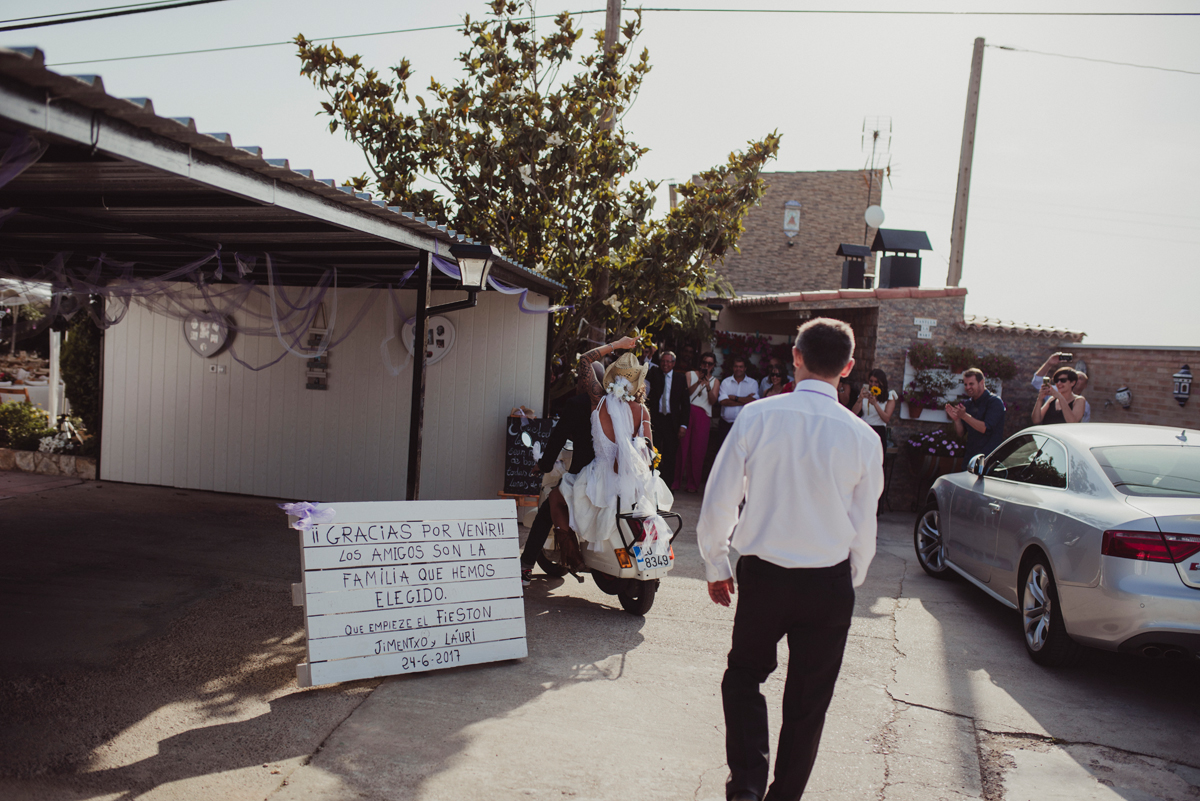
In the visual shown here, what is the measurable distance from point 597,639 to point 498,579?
832 millimetres

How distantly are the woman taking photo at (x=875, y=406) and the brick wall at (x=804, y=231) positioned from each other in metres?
15.2

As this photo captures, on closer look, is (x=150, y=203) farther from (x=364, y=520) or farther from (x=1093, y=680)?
(x=1093, y=680)

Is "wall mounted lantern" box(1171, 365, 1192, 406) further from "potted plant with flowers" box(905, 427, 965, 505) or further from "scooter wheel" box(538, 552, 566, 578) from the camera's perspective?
"scooter wheel" box(538, 552, 566, 578)

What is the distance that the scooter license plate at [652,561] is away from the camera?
5.49 meters

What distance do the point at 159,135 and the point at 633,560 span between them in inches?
143

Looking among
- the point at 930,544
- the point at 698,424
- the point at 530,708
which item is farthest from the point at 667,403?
the point at 530,708

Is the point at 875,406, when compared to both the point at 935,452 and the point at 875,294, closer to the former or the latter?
the point at 935,452

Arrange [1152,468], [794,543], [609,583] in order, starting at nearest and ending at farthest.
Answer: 1. [794,543]
2. [1152,468]
3. [609,583]

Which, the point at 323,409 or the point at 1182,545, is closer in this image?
the point at 1182,545

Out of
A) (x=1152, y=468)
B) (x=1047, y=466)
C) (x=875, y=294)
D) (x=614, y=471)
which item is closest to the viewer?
(x=1152, y=468)

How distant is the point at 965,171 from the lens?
556 inches

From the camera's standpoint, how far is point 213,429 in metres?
10.2

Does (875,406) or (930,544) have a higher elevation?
(875,406)

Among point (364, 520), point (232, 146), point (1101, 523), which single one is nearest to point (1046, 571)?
point (1101, 523)
